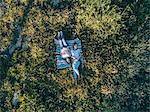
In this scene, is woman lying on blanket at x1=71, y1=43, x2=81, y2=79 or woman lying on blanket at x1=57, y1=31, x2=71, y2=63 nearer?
woman lying on blanket at x1=71, y1=43, x2=81, y2=79

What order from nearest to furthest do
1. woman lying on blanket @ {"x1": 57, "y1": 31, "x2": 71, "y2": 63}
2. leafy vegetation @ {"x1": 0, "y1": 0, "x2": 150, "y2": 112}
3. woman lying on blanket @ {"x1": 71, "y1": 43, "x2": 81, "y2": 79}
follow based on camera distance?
leafy vegetation @ {"x1": 0, "y1": 0, "x2": 150, "y2": 112}, woman lying on blanket @ {"x1": 71, "y1": 43, "x2": 81, "y2": 79}, woman lying on blanket @ {"x1": 57, "y1": 31, "x2": 71, "y2": 63}

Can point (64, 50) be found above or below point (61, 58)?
above

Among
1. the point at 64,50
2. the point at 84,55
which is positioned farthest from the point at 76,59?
the point at 64,50

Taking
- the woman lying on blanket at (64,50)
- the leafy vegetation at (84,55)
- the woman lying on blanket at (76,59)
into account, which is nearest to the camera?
the leafy vegetation at (84,55)

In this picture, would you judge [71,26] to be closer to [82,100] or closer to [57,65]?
[57,65]

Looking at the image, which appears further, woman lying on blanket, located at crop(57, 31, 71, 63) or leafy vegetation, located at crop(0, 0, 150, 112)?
woman lying on blanket, located at crop(57, 31, 71, 63)

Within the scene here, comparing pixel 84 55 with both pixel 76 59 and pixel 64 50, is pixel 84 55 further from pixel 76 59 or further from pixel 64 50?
pixel 64 50

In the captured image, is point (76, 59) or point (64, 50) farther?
point (64, 50)

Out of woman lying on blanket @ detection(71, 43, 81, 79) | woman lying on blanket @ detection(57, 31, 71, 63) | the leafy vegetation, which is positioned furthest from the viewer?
woman lying on blanket @ detection(57, 31, 71, 63)
